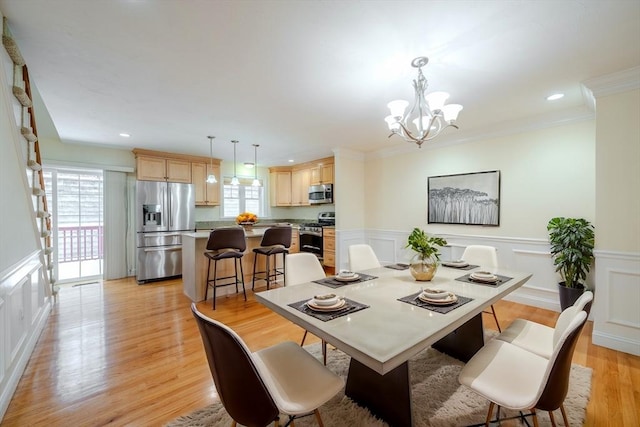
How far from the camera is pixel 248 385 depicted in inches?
41.2

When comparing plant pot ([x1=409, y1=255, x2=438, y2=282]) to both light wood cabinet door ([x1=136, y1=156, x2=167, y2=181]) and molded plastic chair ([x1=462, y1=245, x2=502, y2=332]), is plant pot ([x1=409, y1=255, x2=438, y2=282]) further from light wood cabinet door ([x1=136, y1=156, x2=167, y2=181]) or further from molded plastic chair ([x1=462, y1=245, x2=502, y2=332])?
light wood cabinet door ([x1=136, y1=156, x2=167, y2=181])

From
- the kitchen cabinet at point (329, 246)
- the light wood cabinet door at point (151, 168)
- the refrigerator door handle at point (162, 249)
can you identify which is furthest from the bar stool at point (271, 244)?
the light wood cabinet door at point (151, 168)

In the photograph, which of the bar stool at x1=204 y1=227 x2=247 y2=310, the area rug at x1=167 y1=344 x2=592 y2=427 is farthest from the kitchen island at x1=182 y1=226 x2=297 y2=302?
the area rug at x1=167 y1=344 x2=592 y2=427

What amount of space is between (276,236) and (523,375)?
3.12m

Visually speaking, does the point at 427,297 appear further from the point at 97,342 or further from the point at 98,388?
the point at 97,342

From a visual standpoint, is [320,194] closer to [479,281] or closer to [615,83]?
[479,281]

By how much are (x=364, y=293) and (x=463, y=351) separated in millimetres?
1220

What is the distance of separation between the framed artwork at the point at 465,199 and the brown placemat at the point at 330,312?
3.14 meters

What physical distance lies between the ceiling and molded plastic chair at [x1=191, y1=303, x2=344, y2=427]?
1.76m

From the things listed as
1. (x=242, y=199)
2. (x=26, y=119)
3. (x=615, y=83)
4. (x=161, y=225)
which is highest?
(x=615, y=83)

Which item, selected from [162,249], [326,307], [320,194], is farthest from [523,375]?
[162,249]

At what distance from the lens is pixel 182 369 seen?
2.18 metres

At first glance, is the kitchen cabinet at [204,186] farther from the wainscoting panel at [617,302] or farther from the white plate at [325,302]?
the wainscoting panel at [617,302]

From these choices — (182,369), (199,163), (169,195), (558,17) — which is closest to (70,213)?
(169,195)
